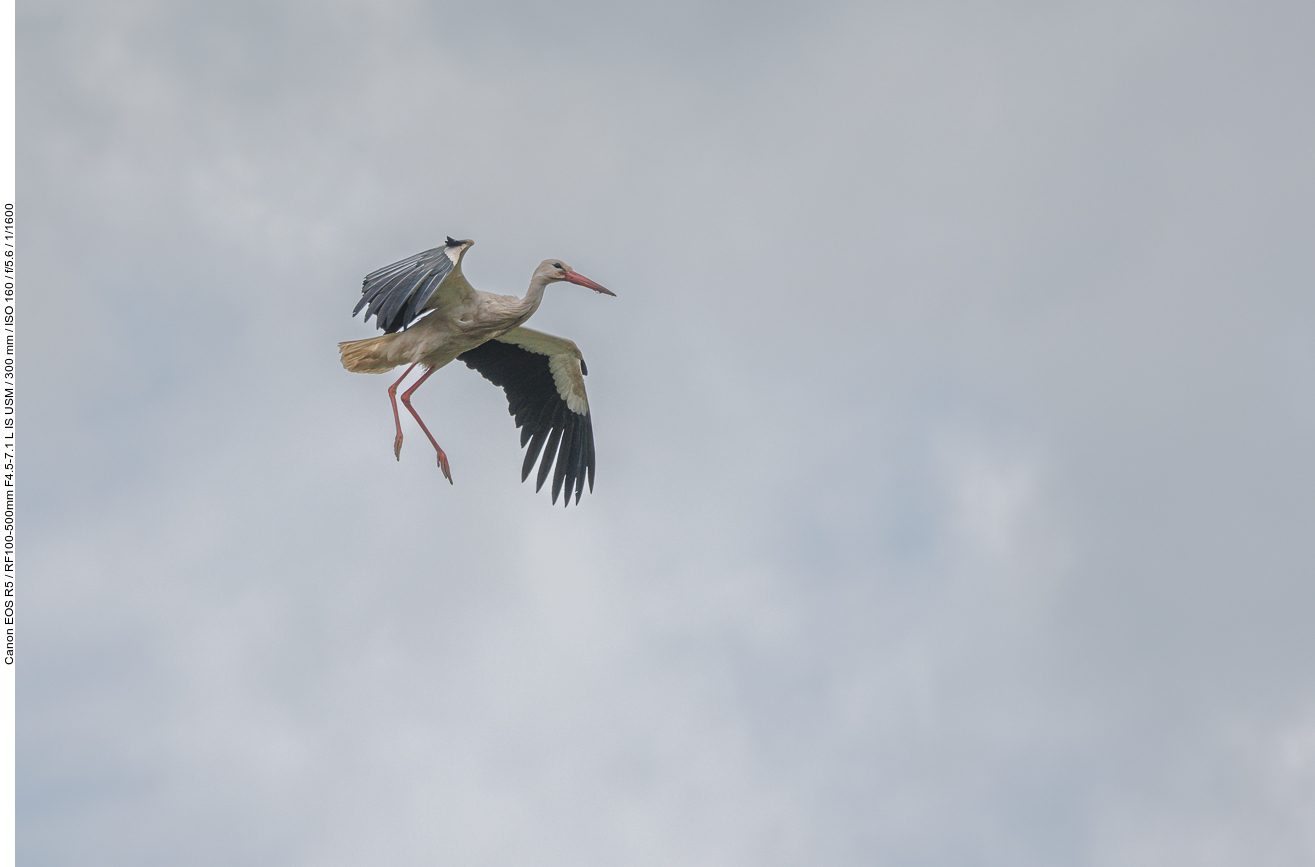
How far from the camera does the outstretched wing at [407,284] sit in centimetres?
1680

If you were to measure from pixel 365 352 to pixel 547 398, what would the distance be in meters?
3.75

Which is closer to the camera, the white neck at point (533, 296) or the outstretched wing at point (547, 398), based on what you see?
the white neck at point (533, 296)

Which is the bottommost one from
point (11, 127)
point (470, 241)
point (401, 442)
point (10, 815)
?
point (10, 815)

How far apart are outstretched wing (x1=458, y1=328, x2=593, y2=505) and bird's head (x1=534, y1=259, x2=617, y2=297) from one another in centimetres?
199

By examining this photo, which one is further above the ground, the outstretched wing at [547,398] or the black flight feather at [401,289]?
the outstretched wing at [547,398]

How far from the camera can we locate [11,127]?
21.0 metres

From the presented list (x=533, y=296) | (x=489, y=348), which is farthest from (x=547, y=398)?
(x=533, y=296)

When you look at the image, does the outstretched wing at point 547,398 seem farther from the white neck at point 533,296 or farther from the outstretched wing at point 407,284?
the outstretched wing at point 407,284

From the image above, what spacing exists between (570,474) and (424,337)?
3.76 metres

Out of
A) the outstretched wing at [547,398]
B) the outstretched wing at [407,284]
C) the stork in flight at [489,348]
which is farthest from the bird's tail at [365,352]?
the outstretched wing at [547,398]

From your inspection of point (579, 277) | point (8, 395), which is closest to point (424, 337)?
point (579, 277)

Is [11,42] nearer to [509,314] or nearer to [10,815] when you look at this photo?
[509,314]

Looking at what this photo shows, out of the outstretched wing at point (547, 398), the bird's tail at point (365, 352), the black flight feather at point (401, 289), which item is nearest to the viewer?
the black flight feather at point (401, 289)

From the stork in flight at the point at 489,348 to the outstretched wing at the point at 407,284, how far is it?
11 millimetres
